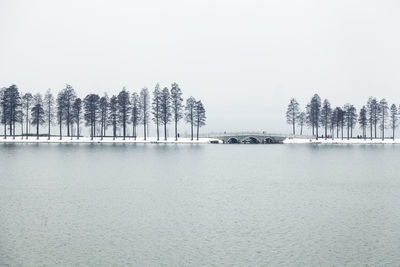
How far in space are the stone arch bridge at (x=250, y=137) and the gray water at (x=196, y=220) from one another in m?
101

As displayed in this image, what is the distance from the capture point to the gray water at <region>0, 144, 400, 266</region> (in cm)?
2108

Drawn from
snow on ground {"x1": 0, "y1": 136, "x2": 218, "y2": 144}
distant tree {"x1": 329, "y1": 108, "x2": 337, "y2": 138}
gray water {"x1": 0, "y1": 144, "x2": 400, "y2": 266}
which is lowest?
gray water {"x1": 0, "y1": 144, "x2": 400, "y2": 266}

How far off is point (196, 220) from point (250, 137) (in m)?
131

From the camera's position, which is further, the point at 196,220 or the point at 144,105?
the point at 144,105

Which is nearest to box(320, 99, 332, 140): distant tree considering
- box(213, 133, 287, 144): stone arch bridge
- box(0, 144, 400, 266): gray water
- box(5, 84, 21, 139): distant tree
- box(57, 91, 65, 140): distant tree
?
box(213, 133, 287, 144): stone arch bridge

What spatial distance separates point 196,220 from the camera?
28734 mm

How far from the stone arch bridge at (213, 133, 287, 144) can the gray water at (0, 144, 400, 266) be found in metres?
101

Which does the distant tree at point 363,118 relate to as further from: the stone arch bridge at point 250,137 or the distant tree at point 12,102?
the distant tree at point 12,102

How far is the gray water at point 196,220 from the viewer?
2108 centimetres

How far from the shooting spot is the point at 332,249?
22391 millimetres

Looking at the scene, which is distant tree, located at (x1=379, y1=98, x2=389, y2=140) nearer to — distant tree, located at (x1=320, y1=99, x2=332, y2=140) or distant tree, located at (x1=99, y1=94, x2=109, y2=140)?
distant tree, located at (x1=320, y1=99, x2=332, y2=140)

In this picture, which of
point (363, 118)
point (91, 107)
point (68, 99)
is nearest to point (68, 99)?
point (68, 99)

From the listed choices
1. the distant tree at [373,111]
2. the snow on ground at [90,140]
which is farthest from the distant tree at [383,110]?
the snow on ground at [90,140]

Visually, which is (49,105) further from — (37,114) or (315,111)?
(315,111)
